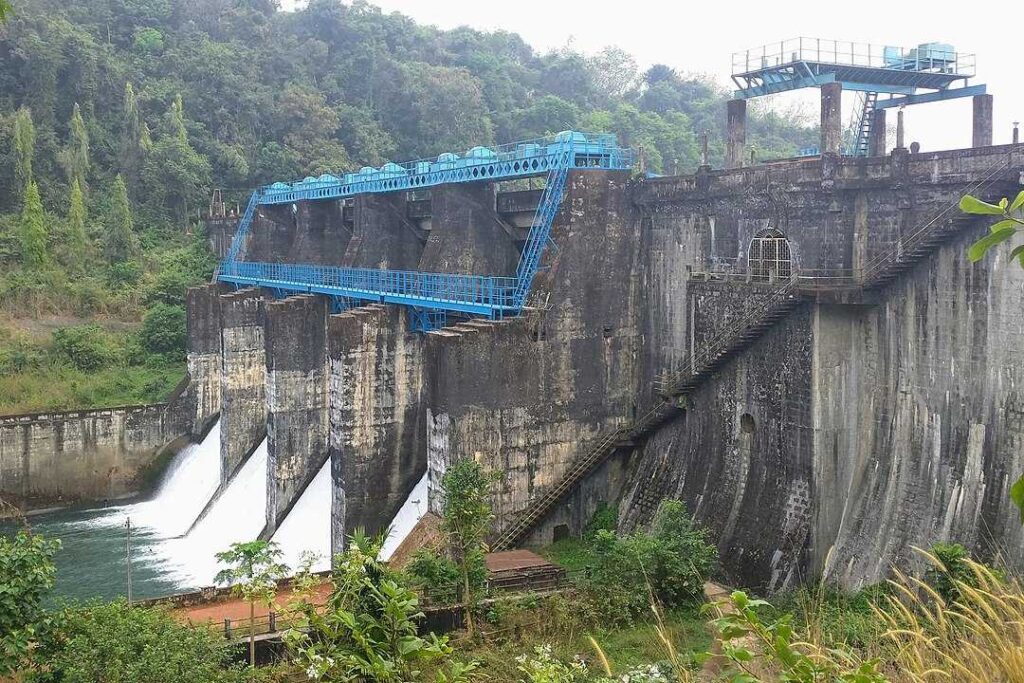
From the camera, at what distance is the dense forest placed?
127 feet

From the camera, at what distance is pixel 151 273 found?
43.5 meters

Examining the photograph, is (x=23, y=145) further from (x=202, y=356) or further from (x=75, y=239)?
(x=202, y=356)

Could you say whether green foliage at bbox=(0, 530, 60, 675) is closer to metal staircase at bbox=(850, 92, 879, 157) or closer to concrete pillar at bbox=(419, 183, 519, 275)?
concrete pillar at bbox=(419, 183, 519, 275)

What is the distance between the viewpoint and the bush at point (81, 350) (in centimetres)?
3619

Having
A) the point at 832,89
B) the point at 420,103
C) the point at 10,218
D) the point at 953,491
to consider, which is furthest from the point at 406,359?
the point at 420,103

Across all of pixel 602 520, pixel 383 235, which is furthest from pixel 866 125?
pixel 383 235

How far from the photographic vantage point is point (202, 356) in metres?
35.3

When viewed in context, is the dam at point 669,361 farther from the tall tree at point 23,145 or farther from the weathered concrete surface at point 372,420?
the tall tree at point 23,145

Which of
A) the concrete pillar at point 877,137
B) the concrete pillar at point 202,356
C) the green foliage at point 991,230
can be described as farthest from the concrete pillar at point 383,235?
the green foliage at point 991,230

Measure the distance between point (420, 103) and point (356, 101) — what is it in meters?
4.26

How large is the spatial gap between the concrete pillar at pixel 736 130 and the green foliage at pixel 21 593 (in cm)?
1595

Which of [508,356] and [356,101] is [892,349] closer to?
[508,356]

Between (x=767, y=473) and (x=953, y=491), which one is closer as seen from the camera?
(x=953, y=491)

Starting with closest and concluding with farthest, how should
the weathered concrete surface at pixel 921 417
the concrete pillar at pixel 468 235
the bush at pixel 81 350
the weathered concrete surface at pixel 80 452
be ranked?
1. the weathered concrete surface at pixel 921 417
2. the concrete pillar at pixel 468 235
3. the weathered concrete surface at pixel 80 452
4. the bush at pixel 81 350
